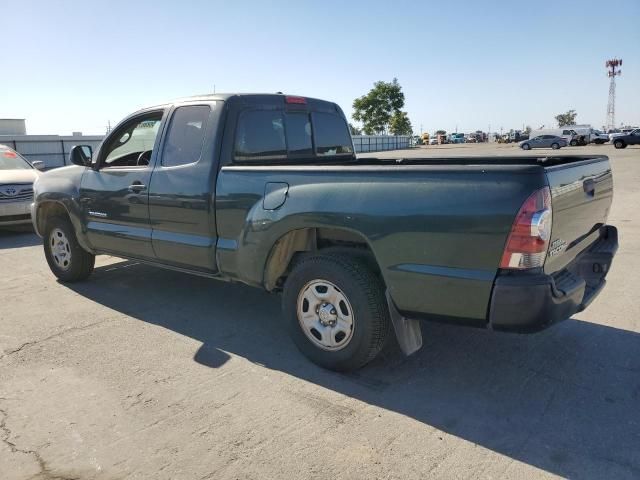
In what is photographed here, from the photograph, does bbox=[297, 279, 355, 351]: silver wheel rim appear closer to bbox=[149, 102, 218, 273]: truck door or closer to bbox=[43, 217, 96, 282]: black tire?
bbox=[149, 102, 218, 273]: truck door

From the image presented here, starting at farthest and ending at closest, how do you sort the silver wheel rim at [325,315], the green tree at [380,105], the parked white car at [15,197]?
the green tree at [380,105] < the parked white car at [15,197] < the silver wheel rim at [325,315]

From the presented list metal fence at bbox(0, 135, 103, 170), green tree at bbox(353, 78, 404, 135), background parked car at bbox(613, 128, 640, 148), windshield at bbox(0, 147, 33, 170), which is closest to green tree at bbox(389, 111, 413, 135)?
green tree at bbox(353, 78, 404, 135)

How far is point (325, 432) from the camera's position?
2836 mm

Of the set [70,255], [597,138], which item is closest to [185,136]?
[70,255]

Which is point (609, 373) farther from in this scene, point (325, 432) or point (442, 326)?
point (325, 432)

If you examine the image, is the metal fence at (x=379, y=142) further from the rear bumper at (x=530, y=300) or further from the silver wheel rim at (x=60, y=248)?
the rear bumper at (x=530, y=300)

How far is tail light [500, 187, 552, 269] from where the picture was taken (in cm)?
262

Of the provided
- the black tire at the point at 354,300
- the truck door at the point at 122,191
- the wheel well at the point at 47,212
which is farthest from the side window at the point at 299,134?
the wheel well at the point at 47,212

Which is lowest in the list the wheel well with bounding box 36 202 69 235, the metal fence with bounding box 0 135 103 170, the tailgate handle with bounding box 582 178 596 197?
the wheel well with bounding box 36 202 69 235

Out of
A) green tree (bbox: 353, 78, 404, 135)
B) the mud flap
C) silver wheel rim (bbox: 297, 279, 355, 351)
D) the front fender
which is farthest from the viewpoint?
green tree (bbox: 353, 78, 404, 135)

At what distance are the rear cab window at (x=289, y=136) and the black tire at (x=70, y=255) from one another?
2.65 meters

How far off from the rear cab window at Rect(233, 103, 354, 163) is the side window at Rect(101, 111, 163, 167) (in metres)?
1.01

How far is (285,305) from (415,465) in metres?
1.52

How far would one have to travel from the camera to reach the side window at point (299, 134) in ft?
15.4
